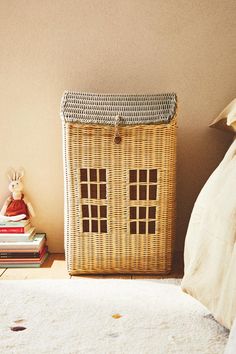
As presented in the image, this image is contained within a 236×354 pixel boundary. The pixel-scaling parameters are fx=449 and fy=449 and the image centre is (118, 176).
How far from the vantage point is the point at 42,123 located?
6.45 feet

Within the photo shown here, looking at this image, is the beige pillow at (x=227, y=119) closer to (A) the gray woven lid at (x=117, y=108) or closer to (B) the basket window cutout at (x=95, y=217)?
(A) the gray woven lid at (x=117, y=108)

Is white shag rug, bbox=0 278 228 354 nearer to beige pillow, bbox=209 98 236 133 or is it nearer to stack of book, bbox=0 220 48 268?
stack of book, bbox=0 220 48 268

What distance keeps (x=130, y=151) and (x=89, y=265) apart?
0.48 metres

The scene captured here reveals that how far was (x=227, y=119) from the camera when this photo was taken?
171 cm

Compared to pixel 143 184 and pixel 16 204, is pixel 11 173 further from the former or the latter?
pixel 143 184

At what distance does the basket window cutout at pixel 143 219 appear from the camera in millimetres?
1741

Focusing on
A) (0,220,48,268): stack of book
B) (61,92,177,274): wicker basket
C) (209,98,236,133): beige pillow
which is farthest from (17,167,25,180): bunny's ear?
(209,98,236,133): beige pillow

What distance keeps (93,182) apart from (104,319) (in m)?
0.55

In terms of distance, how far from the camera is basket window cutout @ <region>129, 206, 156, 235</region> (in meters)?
1.74

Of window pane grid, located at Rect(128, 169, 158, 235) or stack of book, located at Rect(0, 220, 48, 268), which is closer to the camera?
window pane grid, located at Rect(128, 169, 158, 235)

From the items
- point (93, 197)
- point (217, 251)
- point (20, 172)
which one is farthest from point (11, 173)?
point (217, 251)

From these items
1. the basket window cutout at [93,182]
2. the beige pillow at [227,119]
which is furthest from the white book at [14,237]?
the beige pillow at [227,119]

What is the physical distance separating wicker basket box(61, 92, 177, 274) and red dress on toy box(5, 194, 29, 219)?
10.8 inches

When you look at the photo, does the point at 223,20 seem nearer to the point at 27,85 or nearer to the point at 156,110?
the point at 156,110
